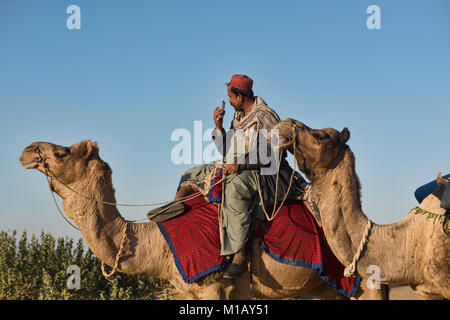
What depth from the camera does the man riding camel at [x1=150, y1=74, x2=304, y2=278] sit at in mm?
5367

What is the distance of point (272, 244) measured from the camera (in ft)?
18.2

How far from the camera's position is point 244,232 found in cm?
532

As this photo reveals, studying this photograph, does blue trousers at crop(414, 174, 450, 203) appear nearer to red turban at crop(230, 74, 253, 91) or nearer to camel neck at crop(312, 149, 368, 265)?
camel neck at crop(312, 149, 368, 265)

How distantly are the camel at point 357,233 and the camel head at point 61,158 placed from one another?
2.34m

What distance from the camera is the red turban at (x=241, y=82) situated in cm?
596

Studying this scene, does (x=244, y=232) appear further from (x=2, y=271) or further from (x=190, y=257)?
(x=2, y=271)

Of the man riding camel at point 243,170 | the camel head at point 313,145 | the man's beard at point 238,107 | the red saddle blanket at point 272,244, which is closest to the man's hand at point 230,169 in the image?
the man riding camel at point 243,170

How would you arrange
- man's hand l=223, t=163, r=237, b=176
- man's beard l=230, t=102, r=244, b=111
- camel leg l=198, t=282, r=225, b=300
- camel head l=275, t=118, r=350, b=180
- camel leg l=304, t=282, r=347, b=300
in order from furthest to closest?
man's beard l=230, t=102, r=244, b=111, camel leg l=304, t=282, r=347, b=300, man's hand l=223, t=163, r=237, b=176, camel leg l=198, t=282, r=225, b=300, camel head l=275, t=118, r=350, b=180

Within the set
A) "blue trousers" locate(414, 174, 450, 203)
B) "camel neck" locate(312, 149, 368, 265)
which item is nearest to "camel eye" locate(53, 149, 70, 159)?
"camel neck" locate(312, 149, 368, 265)

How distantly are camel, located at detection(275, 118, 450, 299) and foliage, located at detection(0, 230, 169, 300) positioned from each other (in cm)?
456

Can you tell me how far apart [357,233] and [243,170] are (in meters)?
1.51

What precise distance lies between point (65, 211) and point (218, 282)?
6.14 ft
